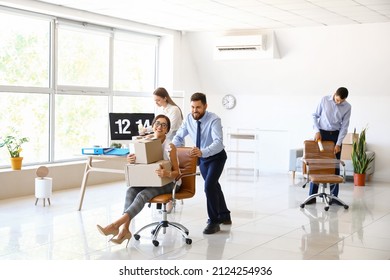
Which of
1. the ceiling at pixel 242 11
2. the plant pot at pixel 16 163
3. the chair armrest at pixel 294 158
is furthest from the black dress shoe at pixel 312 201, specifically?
the plant pot at pixel 16 163

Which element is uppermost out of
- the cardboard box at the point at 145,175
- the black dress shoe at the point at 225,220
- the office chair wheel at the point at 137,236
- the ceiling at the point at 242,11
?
the ceiling at the point at 242,11

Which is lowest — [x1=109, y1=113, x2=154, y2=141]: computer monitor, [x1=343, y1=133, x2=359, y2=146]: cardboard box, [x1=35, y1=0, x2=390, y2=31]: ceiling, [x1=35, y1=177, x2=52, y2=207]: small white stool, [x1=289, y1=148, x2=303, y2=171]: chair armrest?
[x1=35, y1=177, x2=52, y2=207]: small white stool

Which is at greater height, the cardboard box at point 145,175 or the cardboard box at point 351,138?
the cardboard box at point 351,138

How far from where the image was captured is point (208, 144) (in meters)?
6.08

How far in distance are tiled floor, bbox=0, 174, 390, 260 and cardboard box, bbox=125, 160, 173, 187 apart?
584 mm

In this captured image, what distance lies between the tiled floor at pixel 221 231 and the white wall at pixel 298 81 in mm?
2266

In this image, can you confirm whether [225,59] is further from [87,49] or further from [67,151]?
[67,151]

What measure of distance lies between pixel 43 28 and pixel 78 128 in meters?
1.69

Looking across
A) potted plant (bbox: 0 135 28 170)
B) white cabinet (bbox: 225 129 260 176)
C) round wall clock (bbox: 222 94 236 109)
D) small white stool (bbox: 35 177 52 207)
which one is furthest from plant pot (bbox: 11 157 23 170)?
round wall clock (bbox: 222 94 236 109)

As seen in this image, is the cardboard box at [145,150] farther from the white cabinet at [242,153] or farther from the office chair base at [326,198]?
the white cabinet at [242,153]

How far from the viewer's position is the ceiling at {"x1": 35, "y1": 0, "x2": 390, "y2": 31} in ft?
26.5

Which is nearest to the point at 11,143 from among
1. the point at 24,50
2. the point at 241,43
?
the point at 24,50

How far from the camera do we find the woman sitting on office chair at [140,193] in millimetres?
5238

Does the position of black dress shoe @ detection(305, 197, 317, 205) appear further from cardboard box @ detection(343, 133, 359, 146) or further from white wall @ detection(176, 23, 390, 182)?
white wall @ detection(176, 23, 390, 182)
